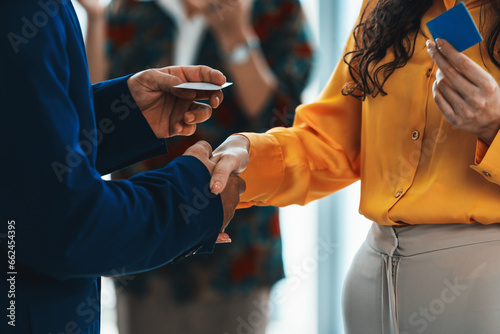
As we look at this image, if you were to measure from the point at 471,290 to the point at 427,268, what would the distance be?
0.28 ft

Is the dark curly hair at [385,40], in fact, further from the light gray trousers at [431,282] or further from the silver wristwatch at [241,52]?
the silver wristwatch at [241,52]

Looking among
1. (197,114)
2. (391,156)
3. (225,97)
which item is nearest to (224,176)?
(197,114)

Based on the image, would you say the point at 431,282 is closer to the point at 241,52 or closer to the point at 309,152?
the point at 309,152

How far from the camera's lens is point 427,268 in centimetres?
107

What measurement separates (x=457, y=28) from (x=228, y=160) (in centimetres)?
43

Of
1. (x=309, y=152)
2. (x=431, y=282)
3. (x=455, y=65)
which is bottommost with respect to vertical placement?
(x=431, y=282)

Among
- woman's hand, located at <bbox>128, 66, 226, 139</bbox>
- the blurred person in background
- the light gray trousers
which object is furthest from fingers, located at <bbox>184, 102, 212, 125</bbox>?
the blurred person in background

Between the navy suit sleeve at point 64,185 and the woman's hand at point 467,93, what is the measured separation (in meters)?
0.45

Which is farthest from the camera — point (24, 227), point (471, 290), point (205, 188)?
point (471, 290)

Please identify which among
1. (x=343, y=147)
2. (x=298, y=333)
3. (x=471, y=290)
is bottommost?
(x=298, y=333)

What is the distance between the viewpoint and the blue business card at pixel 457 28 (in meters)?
0.87

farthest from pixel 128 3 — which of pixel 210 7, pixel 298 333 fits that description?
pixel 298 333

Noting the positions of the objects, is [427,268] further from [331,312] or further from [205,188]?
[331,312]

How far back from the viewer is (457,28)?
2.94 feet
